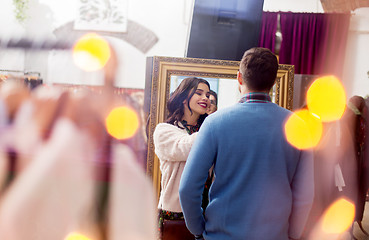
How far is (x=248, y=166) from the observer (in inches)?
35.0

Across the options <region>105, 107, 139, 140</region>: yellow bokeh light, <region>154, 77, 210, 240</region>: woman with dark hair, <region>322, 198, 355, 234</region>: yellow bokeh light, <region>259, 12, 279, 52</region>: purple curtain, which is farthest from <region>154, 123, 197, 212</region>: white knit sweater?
<region>259, 12, 279, 52</region>: purple curtain

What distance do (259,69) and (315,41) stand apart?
334cm

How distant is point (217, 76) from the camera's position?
157 centimetres

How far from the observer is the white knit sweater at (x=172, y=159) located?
1.29m

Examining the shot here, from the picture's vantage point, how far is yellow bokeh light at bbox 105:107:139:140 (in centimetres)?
37

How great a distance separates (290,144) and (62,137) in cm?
75

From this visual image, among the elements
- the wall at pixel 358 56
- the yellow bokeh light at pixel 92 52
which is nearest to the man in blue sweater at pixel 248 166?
the yellow bokeh light at pixel 92 52

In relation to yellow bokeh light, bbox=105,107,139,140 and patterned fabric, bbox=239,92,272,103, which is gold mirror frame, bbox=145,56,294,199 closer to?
patterned fabric, bbox=239,92,272,103

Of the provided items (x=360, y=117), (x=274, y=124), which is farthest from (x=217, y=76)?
(x=360, y=117)

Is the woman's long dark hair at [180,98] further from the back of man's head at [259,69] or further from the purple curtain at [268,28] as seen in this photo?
the purple curtain at [268,28]

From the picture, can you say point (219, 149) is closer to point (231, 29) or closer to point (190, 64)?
point (190, 64)

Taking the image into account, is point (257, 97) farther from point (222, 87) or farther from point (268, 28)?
point (268, 28)

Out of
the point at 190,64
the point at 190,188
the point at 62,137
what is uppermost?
the point at 190,64

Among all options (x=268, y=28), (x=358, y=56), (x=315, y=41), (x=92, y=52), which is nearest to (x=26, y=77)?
(x=92, y=52)
